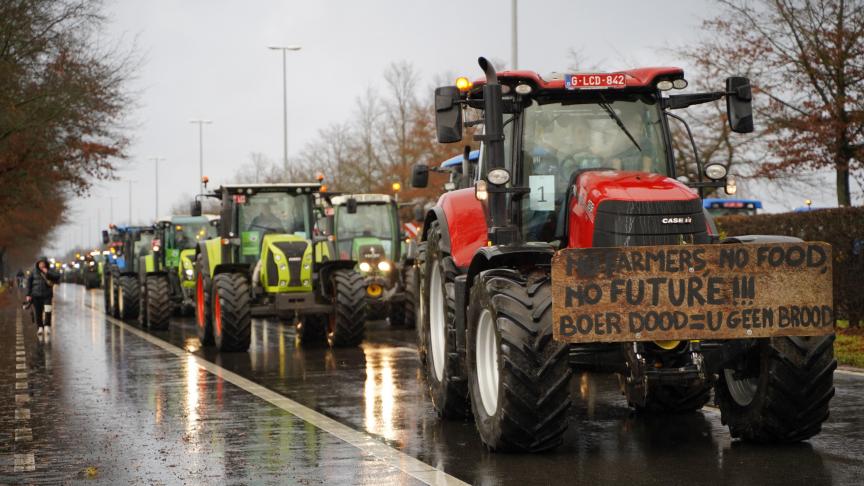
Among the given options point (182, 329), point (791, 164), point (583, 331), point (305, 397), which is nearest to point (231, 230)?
point (182, 329)

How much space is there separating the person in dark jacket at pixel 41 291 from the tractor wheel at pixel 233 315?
7.04 meters

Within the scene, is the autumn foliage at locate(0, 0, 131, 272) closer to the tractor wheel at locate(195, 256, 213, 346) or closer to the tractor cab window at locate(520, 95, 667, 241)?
the tractor wheel at locate(195, 256, 213, 346)

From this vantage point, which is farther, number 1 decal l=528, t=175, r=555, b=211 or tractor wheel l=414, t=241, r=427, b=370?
tractor wheel l=414, t=241, r=427, b=370

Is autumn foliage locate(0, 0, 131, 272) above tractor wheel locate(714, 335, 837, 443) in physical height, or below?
above

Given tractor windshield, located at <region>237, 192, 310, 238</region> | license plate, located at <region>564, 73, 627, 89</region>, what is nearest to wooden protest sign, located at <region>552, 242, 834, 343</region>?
license plate, located at <region>564, 73, 627, 89</region>

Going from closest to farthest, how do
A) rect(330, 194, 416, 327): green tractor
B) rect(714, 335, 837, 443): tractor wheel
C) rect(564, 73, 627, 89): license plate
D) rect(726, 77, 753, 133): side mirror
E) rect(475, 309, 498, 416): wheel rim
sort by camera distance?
rect(714, 335, 837, 443): tractor wheel
rect(475, 309, 498, 416): wheel rim
rect(726, 77, 753, 133): side mirror
rect(564, 73, 627, 89): license plate
rect(330, 194, 416, 327): green tractor

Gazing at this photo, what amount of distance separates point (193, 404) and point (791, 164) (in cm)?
1518

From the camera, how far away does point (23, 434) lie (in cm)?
1104

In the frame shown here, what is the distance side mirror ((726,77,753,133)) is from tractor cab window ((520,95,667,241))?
62cm

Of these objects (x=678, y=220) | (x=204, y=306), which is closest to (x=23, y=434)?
(x=678, y=220)

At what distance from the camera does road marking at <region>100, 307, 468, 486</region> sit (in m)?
8.55

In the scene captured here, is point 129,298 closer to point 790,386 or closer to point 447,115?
point 447,115

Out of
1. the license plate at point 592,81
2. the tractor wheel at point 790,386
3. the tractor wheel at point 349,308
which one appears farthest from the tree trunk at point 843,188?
the tractor wheel at point 790,386

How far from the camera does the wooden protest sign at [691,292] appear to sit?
338 inches
